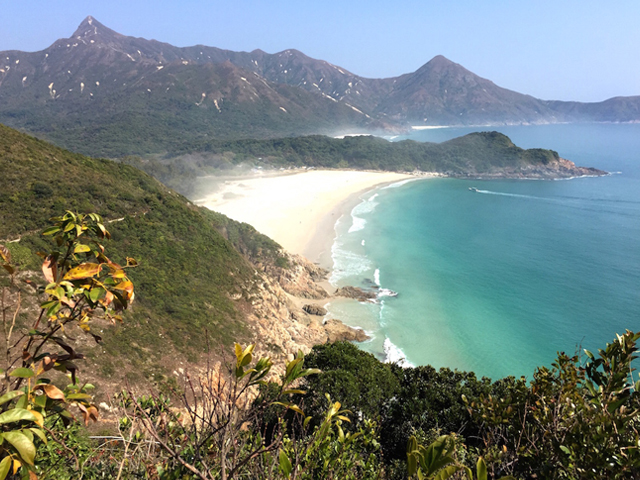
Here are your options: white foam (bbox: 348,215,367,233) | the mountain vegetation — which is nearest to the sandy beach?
white foam (bbox: 348,215,367,233)

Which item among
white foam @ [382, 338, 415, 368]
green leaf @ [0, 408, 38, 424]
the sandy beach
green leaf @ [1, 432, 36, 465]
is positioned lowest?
white foam @ [382, 338, 415, 368]

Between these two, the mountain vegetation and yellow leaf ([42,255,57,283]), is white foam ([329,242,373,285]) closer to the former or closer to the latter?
yellow leaf ([42,255,57,283])

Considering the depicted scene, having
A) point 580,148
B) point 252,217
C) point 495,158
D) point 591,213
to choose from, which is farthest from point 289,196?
point 580,148

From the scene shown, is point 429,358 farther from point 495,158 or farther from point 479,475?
point 495,158

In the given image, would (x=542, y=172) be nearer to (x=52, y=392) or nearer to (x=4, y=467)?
(x=52, y=392)

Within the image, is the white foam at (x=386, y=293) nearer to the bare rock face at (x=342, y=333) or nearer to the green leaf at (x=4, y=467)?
the bare rock face at (x=342, y=333)

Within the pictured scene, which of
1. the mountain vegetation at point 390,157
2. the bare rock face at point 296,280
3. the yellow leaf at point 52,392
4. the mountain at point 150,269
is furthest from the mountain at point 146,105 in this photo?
the yellow leaf at point 52,392

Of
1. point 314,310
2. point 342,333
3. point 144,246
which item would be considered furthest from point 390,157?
point 144,246

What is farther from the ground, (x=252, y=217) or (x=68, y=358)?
(x=68, y=358)
